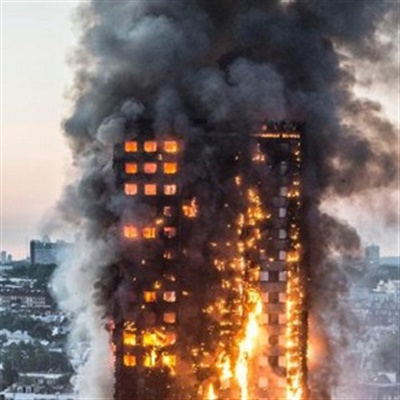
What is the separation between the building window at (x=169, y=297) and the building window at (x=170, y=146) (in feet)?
14.9

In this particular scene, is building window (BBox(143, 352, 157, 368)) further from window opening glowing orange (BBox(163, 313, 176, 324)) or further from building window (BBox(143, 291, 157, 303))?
building window (BBox(143, 291, 157, 303))

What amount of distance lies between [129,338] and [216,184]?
5662 mm

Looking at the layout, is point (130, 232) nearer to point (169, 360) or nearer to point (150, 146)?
point (150, 146)

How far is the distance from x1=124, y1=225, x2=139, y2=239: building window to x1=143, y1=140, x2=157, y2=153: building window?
99.5 inches

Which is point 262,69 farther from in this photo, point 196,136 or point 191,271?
point 191,271

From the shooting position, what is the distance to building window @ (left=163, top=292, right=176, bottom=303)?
4328 centimetres

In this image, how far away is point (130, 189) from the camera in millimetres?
43000

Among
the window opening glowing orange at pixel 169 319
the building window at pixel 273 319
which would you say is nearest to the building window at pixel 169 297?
the window opening glowing orange at pixel 169 319

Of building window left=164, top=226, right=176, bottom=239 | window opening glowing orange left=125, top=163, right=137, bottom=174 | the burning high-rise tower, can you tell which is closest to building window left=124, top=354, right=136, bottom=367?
the burning high-rise tower

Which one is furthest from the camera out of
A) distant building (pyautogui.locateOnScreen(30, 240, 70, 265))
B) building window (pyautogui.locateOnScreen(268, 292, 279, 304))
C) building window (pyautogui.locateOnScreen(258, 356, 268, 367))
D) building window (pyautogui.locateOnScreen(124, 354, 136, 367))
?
distant building (pyautogui.locateOnScreen(30, 240, 70, 265))

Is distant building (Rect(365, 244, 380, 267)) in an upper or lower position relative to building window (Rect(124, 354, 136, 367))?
upper

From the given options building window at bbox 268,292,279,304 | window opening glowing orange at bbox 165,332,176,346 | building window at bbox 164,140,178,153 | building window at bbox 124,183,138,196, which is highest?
building window at bbox 164,140,178,153

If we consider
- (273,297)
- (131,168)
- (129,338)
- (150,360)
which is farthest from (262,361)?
(131,168)

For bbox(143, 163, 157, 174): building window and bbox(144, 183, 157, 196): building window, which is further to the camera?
bbox(143, 163, 157, 174): building window
